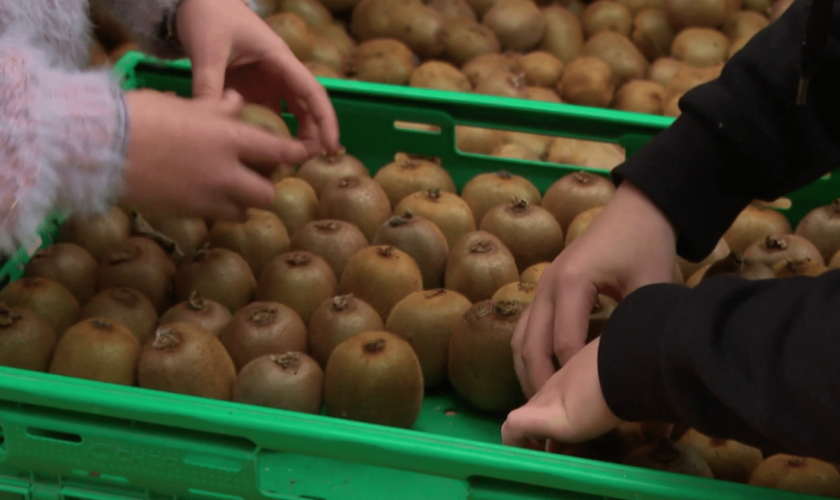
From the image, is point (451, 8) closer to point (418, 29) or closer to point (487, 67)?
point (418, 29)

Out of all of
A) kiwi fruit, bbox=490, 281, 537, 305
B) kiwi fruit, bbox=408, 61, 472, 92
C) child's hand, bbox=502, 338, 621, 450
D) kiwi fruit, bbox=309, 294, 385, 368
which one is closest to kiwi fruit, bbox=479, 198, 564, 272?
kiwi fruit, bbox=490, 281, 537, 305

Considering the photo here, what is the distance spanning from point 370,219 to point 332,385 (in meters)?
0.34

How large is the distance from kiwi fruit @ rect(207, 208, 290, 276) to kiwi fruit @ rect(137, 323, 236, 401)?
23 cm

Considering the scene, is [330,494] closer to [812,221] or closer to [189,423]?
[189,423]

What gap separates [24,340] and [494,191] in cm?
65

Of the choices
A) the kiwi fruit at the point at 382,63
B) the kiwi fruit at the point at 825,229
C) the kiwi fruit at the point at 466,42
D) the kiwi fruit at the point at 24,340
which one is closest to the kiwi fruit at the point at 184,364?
the kiwi fruit at the point at 24,340

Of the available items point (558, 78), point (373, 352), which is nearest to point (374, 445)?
point (373, 352)

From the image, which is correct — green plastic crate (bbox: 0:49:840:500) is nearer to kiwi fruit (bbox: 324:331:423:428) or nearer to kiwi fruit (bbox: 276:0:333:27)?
kiwi fruit (bbox: 324:331:423:428)

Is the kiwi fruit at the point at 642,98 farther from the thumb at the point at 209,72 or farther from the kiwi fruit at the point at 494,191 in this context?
the thumb at the point at 209,72

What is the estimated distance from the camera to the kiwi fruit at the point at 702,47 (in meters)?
1.90

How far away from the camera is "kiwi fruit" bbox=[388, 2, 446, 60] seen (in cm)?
192

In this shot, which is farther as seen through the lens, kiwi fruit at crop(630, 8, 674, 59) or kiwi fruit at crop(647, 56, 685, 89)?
kiwi fruit at crop(630, 8, 674, 59)

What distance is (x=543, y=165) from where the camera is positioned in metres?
1.42

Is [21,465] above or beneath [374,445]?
beneath
